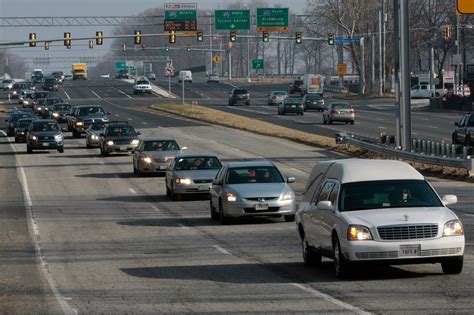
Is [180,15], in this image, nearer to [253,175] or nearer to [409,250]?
[253,175]

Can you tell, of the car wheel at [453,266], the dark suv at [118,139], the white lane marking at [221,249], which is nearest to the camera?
the car wheel at [453,266]

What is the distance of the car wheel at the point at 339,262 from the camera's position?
53.7ft

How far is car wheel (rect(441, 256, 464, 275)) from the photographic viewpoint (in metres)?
16.2

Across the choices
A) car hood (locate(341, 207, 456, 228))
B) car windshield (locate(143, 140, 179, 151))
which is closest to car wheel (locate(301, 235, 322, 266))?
car hood (locate(341, 207, 456, 228))

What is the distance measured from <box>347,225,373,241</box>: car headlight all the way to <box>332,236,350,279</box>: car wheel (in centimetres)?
35

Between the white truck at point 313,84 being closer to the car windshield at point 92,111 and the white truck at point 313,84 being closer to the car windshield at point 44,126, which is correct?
the car windshield at point 92,111

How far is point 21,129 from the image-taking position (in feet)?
225

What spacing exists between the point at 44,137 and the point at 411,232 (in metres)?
43.1

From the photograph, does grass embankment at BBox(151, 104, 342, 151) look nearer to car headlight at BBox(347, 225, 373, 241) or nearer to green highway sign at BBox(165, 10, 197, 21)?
green highway sign at BBox(165, 10, 197, 21)

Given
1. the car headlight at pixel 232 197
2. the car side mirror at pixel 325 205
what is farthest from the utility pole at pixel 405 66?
the car side mirror at pixel 325 205

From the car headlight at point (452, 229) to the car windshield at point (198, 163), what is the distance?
18297mm

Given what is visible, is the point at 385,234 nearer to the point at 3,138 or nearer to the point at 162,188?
the point at 162,188

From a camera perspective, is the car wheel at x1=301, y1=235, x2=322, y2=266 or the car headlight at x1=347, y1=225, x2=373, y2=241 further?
the car wheel at x1=301, y1=235, x2=322, y2=266

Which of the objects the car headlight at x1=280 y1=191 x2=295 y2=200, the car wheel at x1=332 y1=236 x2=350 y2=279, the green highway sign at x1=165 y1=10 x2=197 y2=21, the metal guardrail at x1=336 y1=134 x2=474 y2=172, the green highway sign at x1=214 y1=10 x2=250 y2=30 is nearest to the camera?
the car wheel at x1=332 y1=236 x2=350 y2=279
